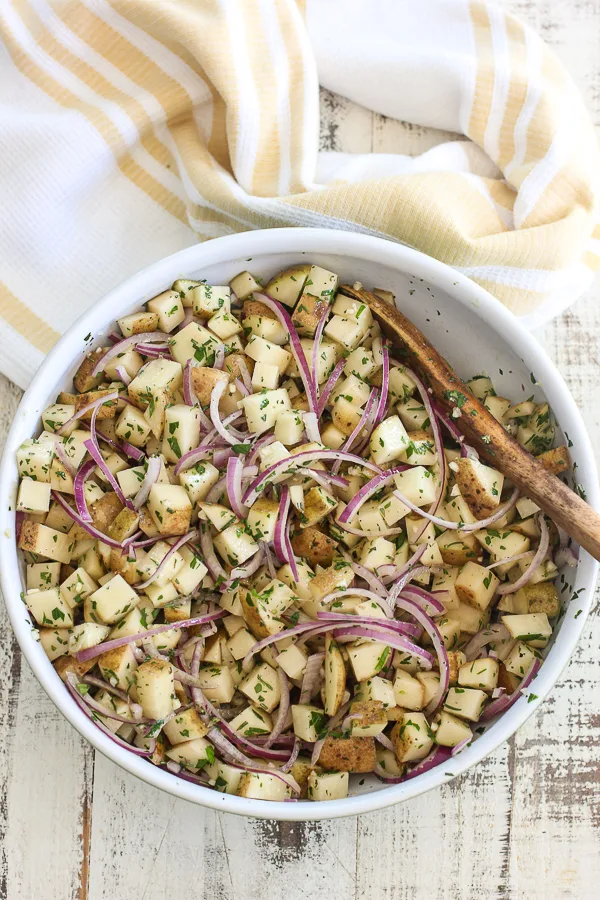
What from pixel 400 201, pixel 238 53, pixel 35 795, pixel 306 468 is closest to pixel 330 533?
pixel 306 468

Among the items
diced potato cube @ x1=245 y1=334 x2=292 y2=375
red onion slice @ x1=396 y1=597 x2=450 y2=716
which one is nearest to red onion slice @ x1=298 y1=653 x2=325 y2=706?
red onion slice @ x1=396 y1=597 x2=450 y2=716

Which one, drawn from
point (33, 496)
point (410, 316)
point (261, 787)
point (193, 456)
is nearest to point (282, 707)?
point (261, 787)

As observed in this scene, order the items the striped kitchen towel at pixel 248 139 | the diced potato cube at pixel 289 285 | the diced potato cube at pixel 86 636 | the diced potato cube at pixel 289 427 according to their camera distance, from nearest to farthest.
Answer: the diced potato cube at pixel 86 636 < the diced potato cube at pixel 289 427 < the diced potato cube at pixel 289 285 < the striped kitchen towel at pixel 248 139

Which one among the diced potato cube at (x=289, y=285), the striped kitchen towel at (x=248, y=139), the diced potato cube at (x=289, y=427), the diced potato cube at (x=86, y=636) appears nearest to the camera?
the diced potato cube at (x=86, y=636)

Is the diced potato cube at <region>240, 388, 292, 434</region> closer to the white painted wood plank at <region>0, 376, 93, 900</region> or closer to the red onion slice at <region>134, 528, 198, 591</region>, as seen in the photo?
the red onion slice at <region>134, 528, 198, 591</region>

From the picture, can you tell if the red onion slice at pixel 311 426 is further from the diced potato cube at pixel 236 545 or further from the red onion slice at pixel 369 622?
the red onion slice at pixel 369 622

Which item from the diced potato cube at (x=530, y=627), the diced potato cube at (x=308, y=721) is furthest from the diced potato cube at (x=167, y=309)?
the diced potato cube at (x=530, y=627)
